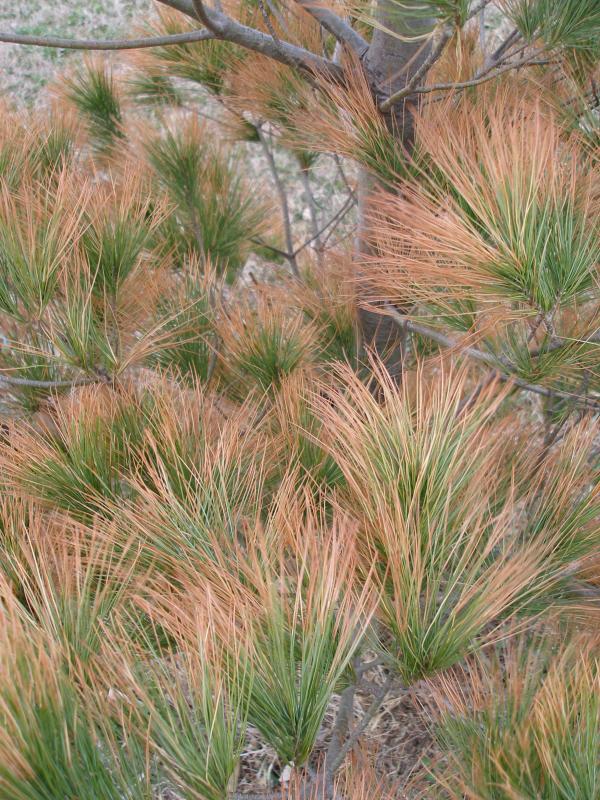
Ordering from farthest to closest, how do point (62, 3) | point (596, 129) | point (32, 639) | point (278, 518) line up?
point (62, 3)
point (596, 129)
point (278, 518)
point (32, 639)

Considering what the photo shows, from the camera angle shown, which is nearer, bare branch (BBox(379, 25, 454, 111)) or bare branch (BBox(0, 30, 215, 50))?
bare branch (BBox(379, 25, 454, 111))

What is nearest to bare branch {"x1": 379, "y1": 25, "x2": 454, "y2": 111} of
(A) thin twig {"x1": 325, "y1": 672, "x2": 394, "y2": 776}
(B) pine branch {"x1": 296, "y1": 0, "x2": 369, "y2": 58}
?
(B) pine branch {"x1": 296, "y1": 0, "x2": 369, "y2": 58}

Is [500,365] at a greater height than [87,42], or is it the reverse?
[87,42]

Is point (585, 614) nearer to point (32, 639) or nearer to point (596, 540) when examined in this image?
point (596, 540)

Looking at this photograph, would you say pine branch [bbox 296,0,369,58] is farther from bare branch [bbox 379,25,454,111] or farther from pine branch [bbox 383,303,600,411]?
pine branch [bbox 383,303,600,411]

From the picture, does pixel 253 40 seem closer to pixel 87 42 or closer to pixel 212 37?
pixel 212 37

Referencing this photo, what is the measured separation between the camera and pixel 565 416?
725 millimetres

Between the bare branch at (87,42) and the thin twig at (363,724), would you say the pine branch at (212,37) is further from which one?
the thin twig at (363,724)

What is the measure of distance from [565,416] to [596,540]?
22 cm

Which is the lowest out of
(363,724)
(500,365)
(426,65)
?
(363,724)

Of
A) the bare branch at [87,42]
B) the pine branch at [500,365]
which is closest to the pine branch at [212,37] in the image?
the bare branch at [87,42]

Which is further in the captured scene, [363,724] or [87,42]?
[87,42]

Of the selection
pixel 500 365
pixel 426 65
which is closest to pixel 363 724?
pixel 500 365

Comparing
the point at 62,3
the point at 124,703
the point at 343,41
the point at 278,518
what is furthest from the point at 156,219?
the point at 62,3
